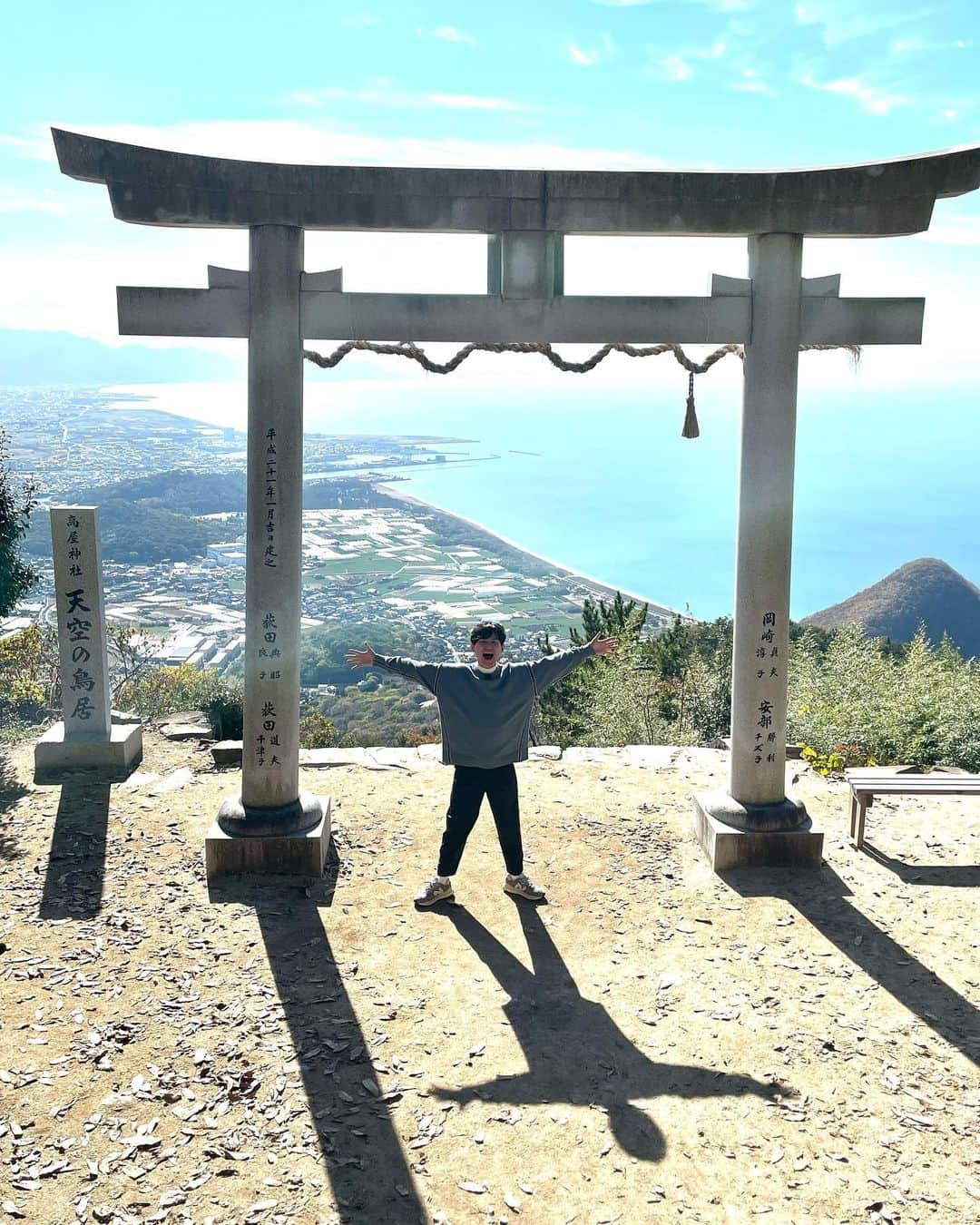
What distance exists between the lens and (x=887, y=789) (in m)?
7.53

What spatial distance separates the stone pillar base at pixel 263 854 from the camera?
6973 mm

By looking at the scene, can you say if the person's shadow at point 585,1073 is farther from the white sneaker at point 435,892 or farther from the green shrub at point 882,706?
the green shrub at point 882,706

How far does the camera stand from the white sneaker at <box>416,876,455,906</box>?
666 cm

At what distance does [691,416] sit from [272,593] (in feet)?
11.8

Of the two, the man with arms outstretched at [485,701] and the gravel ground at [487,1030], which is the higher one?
the man with arms outstretched at [485,701]

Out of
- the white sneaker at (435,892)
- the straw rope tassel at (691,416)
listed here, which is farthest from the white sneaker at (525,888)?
the straw rope tassel at (691,416)

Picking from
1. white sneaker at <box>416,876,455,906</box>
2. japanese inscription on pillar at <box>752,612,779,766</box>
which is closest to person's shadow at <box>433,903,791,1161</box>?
white sneaker at <box>416,876,455,906</box>

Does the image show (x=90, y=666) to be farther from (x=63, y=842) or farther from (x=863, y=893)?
(x=863, y=893)

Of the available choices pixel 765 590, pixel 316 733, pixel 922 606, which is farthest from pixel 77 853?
pixel 922 606

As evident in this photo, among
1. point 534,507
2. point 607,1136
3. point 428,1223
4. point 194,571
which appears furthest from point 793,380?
point 534,507

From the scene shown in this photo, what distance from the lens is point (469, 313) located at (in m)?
6.89

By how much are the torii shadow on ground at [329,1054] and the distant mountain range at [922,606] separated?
148 feet

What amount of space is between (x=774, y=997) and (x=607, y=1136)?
1.61 metres

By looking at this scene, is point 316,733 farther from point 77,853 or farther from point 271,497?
point 271,497
